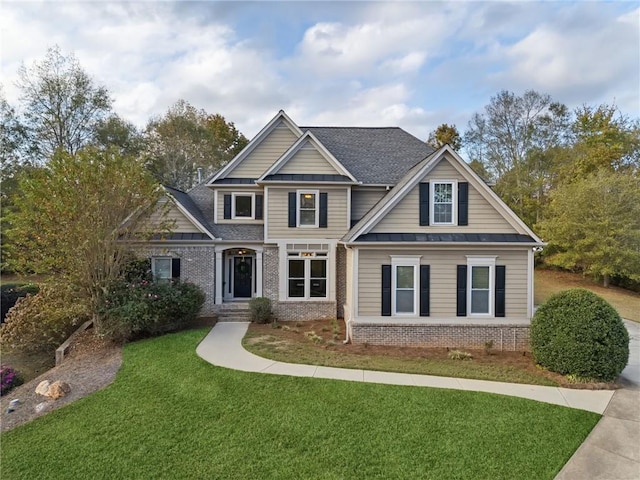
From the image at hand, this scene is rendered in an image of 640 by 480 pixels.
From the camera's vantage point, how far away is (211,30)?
41.7 ft

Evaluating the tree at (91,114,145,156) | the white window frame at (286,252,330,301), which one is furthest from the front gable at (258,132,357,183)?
the tree at (91,114,145,156)

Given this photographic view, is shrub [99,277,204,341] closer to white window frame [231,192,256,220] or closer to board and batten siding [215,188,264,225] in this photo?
board and batten siding [215,188,264,225]

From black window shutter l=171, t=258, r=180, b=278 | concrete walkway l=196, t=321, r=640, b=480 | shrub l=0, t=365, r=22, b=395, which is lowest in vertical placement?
shrub l=0, t=365, r=22, b=395

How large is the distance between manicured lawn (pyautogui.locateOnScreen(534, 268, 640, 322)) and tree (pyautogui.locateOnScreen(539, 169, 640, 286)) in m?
1.03

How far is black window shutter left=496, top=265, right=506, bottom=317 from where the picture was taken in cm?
1072

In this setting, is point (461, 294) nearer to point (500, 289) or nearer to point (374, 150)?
point (500, 289)

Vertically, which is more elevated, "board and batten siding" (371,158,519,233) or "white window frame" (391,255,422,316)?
"board and batten siding" (371,158,519,233)

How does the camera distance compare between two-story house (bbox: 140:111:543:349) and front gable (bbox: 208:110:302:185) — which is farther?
front gable (bbox: 208:110:302:185)

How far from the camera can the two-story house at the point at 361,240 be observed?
1068 cm

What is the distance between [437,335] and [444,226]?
140 inches

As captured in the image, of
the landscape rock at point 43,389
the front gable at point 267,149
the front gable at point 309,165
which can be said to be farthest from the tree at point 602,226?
the landscape rock at point 43,389

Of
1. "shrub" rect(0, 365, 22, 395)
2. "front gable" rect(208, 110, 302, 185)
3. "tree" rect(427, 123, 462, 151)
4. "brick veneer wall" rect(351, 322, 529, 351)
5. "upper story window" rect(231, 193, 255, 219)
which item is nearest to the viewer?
"shrub" rect(0, 365, 22, 395)

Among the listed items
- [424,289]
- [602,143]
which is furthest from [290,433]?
[602,143]

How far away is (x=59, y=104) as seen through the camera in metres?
25.8
